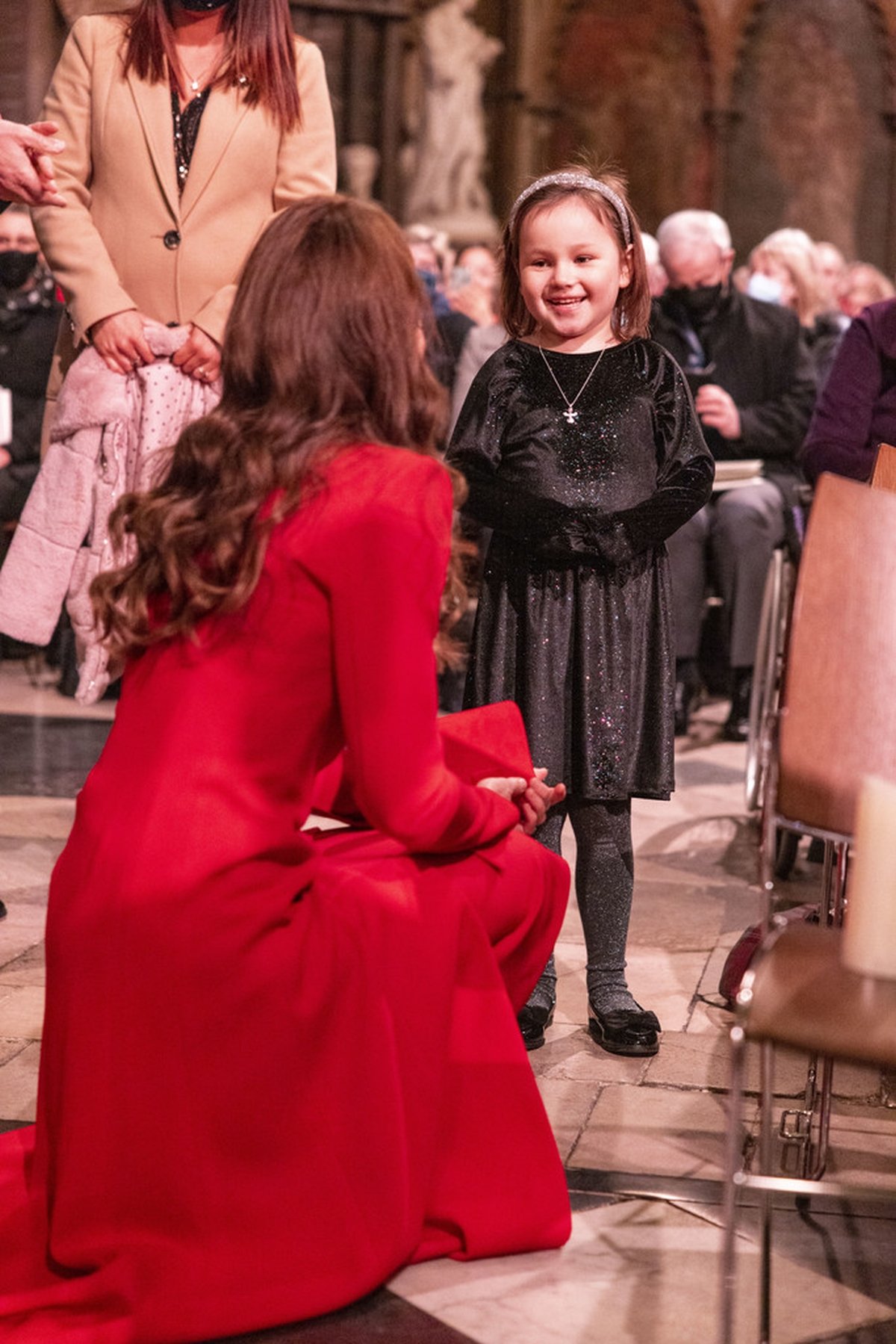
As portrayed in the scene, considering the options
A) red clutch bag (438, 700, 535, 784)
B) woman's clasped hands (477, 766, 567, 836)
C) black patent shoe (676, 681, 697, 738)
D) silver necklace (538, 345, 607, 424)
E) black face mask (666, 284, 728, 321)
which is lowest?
black patent shoe (676, 681, 697, 738)

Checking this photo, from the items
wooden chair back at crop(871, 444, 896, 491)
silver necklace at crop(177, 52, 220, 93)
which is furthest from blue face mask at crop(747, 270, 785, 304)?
wooden chair back at crop(871, 444, 896, 491)

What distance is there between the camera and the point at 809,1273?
2.61 metres

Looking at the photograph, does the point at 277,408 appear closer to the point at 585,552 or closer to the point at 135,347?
the point at 585,552

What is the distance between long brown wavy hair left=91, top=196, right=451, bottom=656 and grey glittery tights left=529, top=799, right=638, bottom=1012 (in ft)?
4.18

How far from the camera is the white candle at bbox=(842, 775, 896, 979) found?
2.14m

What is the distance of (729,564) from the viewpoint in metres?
6.87

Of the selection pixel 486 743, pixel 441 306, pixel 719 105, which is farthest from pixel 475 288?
pixel 719 105

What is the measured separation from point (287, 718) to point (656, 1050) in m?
1.43

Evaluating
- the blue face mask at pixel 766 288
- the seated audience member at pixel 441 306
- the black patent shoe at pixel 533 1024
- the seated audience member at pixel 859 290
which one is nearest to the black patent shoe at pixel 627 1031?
the black patent shoe at pixel 533 1024

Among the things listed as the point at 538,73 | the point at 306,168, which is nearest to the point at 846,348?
the point at 306,168

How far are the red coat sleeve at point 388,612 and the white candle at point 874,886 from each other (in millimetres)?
567

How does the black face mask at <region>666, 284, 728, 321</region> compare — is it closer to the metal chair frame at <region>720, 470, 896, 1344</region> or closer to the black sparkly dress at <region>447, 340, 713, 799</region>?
the black sparkly dress at <region>447, 340, 713, 799</region>

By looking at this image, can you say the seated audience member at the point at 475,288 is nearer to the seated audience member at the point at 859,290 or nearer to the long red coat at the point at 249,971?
the seated audience member at the point at 859,290

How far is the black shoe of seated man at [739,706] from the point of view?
690 cm
